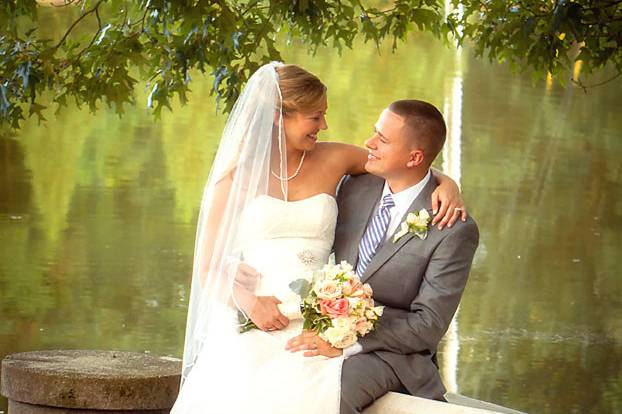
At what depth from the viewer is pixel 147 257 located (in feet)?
44.2

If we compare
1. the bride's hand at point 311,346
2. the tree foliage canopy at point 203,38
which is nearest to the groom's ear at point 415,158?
the bride's hand at point 311,346

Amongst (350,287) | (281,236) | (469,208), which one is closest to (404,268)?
(350,287)

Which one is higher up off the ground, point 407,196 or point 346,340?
point 407,196

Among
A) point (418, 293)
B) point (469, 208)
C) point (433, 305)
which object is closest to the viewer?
point (433, 305)

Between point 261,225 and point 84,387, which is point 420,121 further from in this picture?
point 84,387

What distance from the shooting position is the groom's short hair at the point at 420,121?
4141 millimetres

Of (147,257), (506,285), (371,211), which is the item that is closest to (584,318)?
(506,285)

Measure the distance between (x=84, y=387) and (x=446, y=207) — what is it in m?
1.84

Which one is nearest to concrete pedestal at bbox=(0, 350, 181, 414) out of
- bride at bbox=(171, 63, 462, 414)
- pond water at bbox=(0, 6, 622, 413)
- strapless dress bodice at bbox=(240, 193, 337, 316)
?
bride at bbox=(171, 63, 462, 414)

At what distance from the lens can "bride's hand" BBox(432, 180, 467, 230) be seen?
410 centimetres

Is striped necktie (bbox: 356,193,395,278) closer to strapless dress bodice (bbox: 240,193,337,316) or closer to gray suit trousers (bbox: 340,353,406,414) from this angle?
strapless dress bodice (bbox: 240,193,337,316)

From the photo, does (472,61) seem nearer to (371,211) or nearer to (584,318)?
(584,318)

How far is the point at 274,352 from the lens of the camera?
4082mm

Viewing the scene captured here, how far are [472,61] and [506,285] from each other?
6.48 metres
